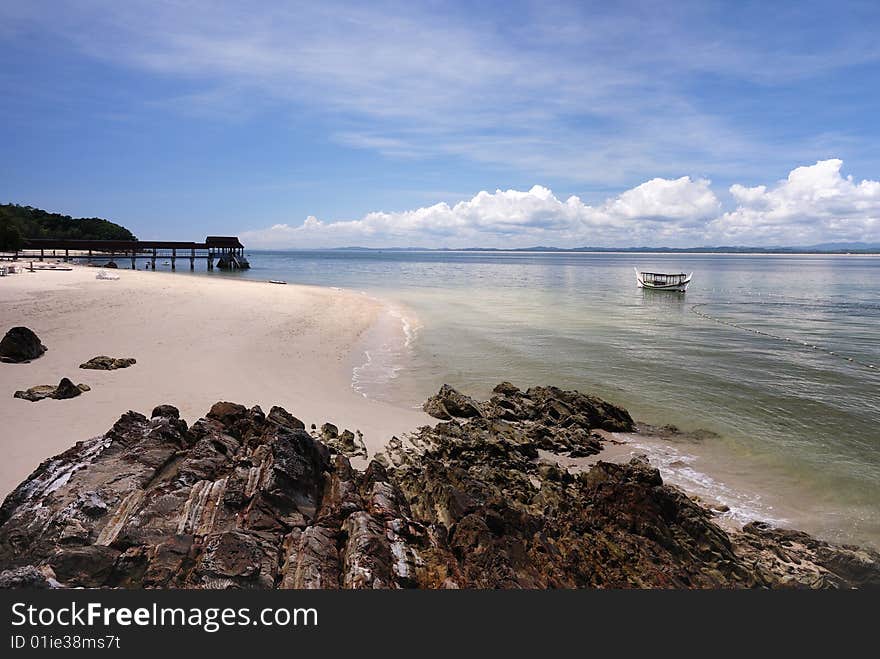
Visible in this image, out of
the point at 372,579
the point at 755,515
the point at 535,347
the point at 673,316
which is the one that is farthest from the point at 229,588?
the point at 673,316

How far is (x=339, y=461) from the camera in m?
8.43

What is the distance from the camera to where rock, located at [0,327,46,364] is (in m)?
14.4

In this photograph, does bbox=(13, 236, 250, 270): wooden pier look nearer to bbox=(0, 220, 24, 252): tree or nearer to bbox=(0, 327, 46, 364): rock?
bbox=(0, 220, 24, 252): tree

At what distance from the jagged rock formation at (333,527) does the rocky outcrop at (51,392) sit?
3953 mm

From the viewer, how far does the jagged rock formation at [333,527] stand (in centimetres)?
551

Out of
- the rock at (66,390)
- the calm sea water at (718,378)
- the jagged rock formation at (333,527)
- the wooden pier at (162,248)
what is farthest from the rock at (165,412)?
the wooden pier at (162,248)

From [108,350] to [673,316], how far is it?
36.0m

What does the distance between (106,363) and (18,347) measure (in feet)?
8.29

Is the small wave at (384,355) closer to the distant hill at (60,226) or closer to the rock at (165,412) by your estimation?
the rock at (165,412)

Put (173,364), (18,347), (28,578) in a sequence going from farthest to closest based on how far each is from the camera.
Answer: (173,364), (18,347), (28,578)

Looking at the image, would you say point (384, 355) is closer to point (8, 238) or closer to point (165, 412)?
point (165, 412)

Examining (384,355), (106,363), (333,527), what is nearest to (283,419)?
(333,527)

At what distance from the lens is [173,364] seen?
1586 centimetres

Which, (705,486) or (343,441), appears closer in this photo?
(705,486)
